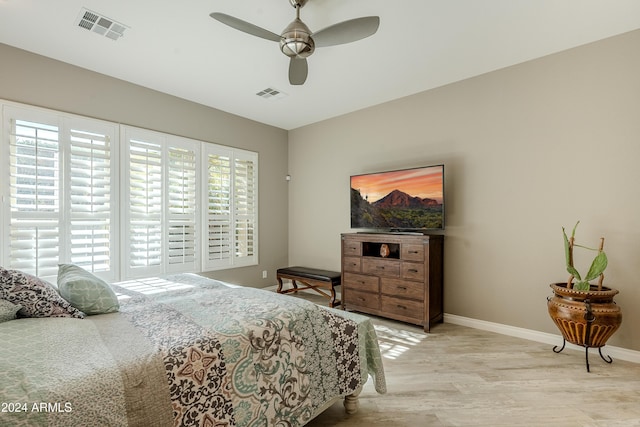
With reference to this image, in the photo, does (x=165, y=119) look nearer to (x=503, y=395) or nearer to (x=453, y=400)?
(x=453, y=400)

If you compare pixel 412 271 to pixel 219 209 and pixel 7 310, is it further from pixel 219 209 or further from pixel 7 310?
pixel 7 310

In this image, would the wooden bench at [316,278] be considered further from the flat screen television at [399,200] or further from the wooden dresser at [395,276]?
the flat screen television at [399,200]

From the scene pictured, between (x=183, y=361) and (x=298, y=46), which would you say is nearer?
(x=183, y=361)

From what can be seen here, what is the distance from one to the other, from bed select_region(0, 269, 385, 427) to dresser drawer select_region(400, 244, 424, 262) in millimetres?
1589

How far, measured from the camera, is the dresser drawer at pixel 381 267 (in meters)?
3.53

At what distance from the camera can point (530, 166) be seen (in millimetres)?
3092

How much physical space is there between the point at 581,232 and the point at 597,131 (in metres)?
0.93

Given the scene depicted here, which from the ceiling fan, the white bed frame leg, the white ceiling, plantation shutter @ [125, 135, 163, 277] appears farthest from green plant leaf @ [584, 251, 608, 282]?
plantation shutter @ [125, 135, 163, 277]

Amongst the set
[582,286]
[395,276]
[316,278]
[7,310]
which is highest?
[7,310]

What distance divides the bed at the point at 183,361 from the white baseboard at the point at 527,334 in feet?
6.54

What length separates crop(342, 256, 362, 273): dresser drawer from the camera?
386 cm

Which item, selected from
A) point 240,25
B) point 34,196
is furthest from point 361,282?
point 34,196

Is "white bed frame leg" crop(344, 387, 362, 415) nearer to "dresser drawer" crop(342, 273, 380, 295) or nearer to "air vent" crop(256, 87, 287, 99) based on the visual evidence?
"dresser drawer" crop(342, 273, 380, 295)

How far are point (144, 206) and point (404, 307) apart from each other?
328 cm
